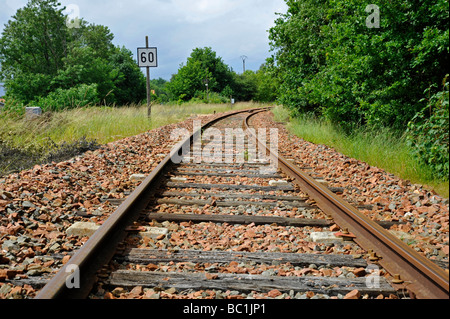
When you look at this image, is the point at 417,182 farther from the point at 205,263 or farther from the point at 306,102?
the point at 306,102

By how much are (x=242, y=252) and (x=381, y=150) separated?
148 inches

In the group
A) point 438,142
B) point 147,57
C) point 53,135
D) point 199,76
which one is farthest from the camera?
point 199,76

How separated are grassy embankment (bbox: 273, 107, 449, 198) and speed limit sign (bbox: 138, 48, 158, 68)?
623 cm

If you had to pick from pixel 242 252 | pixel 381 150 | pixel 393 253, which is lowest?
pixel 242 252

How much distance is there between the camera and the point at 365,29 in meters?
6.42

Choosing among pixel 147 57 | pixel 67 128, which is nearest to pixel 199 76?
pixel 147 57

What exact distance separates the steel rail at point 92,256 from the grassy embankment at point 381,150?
2.03 metres

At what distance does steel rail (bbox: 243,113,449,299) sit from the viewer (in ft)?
5.54

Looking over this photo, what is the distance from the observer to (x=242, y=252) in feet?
8.49

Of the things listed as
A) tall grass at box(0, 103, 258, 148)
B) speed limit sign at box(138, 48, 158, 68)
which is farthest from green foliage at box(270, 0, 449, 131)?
speed limit sign at box(138, 48, 158, 68)

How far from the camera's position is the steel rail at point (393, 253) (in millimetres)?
1689

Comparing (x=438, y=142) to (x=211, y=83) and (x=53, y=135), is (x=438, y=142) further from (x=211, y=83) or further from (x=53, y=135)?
(x=211, y=83)

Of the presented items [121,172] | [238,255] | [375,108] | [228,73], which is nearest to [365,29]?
[375,108]

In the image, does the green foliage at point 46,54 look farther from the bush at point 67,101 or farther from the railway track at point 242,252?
the railway track at point 242,252
